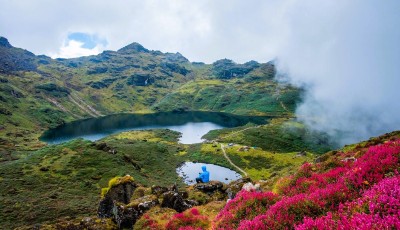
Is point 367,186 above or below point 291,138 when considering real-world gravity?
below

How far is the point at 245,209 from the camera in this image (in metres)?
15.4

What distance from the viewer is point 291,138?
7785 inches

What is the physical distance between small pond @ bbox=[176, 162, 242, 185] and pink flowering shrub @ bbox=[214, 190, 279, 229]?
325 feet

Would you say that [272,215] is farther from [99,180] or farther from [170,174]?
[170,174]

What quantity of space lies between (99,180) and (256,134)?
130m

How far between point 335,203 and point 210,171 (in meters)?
119

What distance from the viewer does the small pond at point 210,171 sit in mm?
117500

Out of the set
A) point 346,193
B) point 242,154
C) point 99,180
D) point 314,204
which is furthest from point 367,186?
point 242,154

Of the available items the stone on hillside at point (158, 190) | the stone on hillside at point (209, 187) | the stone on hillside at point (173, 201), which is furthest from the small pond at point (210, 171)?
the stone on hillside at point (173, 201)

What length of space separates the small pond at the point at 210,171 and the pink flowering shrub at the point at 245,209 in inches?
3902

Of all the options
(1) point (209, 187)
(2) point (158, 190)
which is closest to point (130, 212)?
(2) point (158, 190)

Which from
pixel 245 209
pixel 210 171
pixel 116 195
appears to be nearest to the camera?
pixel 245 209

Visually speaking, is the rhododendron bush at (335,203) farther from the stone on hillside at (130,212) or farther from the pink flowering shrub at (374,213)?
the stone on hillside at (130,212)

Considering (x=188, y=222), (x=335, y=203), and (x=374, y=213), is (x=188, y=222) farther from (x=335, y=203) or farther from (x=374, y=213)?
(x=374, y=213)
